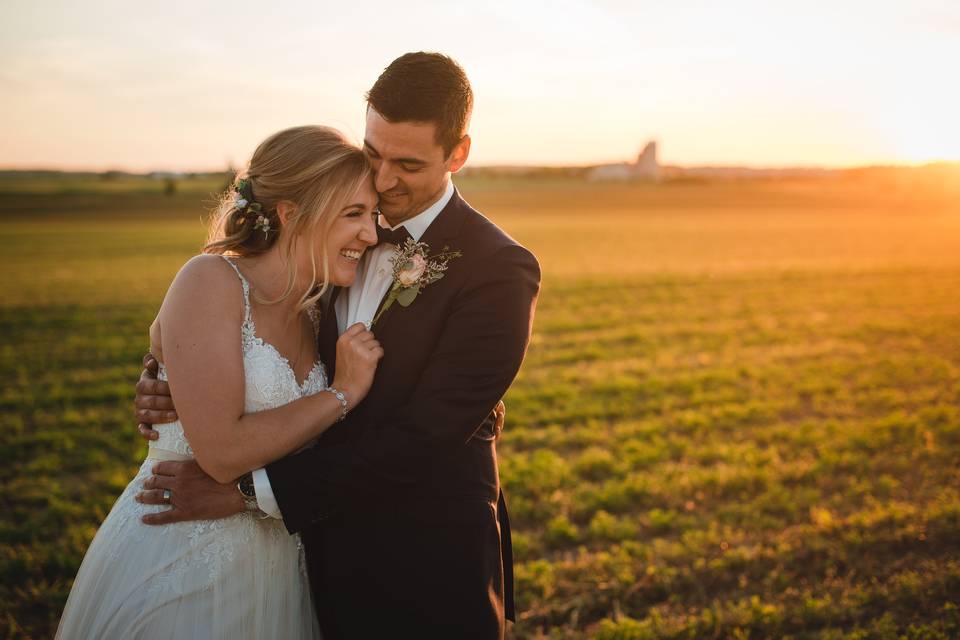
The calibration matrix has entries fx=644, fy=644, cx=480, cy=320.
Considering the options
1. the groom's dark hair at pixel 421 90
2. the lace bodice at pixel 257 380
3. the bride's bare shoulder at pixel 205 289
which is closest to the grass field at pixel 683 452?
the lace bodice at pixel 257 380

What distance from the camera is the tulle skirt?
2652 millimetres

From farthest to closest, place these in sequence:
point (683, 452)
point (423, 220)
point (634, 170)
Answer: point (634, 170), point (683, 452), point (423, 220)

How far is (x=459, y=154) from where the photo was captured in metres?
3.16

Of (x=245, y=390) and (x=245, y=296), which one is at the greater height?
(x=245, y=296)

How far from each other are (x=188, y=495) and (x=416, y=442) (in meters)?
1.02

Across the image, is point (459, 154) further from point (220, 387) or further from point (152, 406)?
point (152, 406)

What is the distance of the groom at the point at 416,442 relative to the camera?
255 cm

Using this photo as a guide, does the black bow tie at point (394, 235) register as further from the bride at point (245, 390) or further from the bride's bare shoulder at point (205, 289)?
the bride's bare shoulder at point (205, 289)

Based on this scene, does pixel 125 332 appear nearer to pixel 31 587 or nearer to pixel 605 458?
pixel 31 587

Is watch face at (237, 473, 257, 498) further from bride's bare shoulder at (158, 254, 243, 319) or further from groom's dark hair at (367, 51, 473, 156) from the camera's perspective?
groom's dark hair at (367, 51, 473, 156)

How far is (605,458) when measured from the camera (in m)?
7.00

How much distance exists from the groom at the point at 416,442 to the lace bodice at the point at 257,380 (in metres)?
0.12

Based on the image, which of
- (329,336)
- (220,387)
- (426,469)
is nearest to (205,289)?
A: (220,387)

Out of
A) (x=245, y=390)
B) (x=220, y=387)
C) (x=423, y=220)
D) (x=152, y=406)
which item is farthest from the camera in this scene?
(x=423, y=220)
